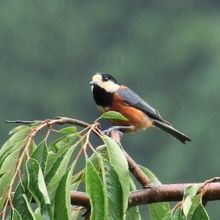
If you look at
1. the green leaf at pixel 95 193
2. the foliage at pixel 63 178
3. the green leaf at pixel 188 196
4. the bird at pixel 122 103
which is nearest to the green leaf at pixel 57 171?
the foliage at pixel 63 178

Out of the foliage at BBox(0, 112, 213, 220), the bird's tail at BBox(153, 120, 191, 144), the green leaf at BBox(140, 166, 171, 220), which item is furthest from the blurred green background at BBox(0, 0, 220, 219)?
the foliage at BBox(0, 112, 213, 220)

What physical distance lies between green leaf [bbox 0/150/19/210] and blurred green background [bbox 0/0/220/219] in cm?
2033

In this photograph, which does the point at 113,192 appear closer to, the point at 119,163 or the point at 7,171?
the point at 119,163

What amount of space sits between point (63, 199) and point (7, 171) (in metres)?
0.18

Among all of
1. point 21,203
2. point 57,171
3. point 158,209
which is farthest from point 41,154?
point 158,209

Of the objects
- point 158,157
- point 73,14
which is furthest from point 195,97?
point 73,14

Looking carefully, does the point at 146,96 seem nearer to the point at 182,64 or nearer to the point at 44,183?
the point at 182,64

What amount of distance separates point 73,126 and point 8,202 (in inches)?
12.3

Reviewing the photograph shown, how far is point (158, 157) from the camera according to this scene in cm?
2627

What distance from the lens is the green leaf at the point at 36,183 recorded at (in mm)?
2322

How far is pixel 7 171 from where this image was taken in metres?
2.47

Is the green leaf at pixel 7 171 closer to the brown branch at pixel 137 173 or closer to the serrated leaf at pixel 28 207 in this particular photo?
the serrated leaf at pixel 28 207

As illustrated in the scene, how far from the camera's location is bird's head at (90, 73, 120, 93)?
5.23 m

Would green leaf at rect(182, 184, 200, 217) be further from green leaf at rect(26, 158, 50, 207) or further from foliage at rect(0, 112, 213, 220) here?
green leaf at rect(26, 158, 50, 207)
